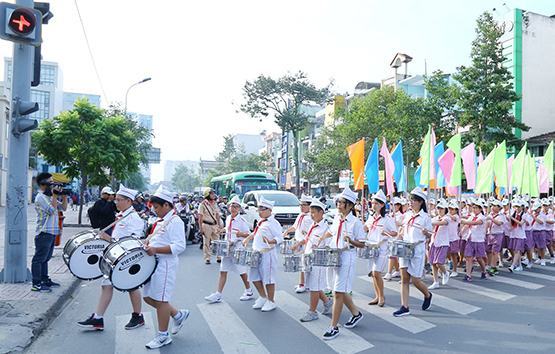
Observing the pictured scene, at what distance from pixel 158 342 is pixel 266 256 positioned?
258 cm

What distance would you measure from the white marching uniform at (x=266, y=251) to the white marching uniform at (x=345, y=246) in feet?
4.48

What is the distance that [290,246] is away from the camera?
8305mm

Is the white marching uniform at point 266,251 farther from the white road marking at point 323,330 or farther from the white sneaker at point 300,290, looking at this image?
the white sneaker at point 300,290

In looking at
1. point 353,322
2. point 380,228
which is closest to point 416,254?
point 380,228

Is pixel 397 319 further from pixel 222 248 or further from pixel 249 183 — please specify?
pixel 249 183

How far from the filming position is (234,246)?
28.4 feet

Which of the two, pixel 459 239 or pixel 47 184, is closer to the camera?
pixel 47 184

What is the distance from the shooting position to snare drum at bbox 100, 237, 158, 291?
566 cm

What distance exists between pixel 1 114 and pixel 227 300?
128 feet

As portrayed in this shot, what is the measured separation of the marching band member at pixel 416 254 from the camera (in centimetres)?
780

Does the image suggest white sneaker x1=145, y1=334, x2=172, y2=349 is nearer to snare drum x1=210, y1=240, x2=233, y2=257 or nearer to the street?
the street

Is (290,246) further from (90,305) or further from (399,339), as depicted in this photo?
(90,305)

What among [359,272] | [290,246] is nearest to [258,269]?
[290,246]

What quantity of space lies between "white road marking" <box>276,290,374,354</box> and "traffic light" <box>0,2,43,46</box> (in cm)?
630
